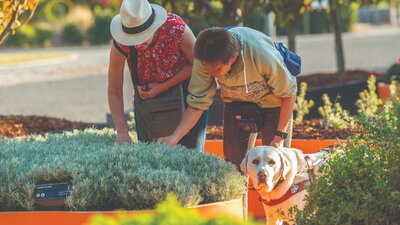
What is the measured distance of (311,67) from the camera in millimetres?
26969

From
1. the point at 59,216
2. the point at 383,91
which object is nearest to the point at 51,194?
the point at 59,216

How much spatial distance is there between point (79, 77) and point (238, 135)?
779 inches

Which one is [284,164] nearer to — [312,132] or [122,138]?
[122,138]

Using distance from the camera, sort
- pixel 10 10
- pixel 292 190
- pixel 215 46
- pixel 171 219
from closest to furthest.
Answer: pixel 171 219 → pixel 215 46 → pixel 292 190 → pixel 10 10

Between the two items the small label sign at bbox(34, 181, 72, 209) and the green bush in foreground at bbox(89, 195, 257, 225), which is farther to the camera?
the small label sign at bbox(34, 181, 72, 209)

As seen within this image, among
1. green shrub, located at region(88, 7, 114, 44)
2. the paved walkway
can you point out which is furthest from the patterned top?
green shrub, located at region(88, 7, 114, 44)

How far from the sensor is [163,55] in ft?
21.9

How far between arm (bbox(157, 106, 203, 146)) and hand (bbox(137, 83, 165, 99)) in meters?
0.27

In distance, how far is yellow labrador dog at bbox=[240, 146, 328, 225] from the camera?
5.98m

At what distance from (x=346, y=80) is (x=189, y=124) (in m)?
9.27

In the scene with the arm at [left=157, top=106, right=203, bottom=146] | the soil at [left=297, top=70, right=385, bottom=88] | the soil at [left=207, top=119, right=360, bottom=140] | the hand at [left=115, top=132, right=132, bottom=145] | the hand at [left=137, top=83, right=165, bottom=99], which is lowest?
the soil at [left=297, top=70, right=385, bottom=88]

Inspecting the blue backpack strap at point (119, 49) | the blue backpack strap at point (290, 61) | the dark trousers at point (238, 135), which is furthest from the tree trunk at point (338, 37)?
the blue backpack strap at point (119, 49)

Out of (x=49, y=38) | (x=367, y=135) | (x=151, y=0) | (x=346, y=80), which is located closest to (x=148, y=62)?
(x=367, y=135)

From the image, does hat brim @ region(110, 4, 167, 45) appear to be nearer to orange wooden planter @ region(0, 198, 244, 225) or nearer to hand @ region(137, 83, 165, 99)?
hand @ region(137, 83, 165, 99)
